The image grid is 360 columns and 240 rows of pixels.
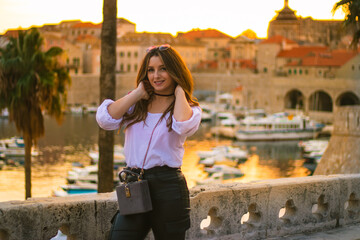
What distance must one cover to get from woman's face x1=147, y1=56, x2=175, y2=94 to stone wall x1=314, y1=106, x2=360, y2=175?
12.7m

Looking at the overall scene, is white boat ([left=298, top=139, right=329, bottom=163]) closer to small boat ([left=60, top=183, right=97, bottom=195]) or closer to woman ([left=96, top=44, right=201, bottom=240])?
small boat ([left=60, top=183, right=97, bottom=195])

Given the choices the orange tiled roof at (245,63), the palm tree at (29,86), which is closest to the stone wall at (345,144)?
the palm tree at (29,86)

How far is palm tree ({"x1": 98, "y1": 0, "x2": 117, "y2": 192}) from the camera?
6.47m

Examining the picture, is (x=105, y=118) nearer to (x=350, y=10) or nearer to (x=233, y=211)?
(x=233, y=211)

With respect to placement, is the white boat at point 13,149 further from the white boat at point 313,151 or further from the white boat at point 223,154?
the white boat at point 313,151

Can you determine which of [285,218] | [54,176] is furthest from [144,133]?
[54,176]

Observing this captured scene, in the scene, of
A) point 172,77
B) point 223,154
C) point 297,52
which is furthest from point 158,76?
point 297,52

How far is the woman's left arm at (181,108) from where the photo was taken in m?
2.67

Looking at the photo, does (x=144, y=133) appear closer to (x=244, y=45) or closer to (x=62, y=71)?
(x=62, y=71)

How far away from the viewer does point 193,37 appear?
91125mm

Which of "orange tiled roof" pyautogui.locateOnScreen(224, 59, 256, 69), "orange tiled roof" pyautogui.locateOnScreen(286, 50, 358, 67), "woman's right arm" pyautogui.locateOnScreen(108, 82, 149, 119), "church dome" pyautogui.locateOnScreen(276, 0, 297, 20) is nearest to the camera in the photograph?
"woman's right arm" pyautogui.locateOnScreen(108, 82, 149, 119)

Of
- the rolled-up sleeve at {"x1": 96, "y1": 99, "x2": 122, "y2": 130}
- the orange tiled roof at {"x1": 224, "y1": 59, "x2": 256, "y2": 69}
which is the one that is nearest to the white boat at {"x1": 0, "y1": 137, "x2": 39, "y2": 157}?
the rolled-up sleeve at {"x1": 96, "y1": 99, "x2": 122, "y2": 130}

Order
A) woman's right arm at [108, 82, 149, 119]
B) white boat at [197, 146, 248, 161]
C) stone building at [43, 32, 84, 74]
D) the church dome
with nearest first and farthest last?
1. woman's right arm at [108, 82, 149, 119]
2. white boat at [197, 146, 248, 161]
3. stone building at [43, 32, 84, 74]
4. the church dome

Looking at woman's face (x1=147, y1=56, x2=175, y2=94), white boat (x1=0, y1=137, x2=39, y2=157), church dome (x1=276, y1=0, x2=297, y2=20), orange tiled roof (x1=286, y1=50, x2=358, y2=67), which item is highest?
church dome (x1=276, y1=0, x2=297, y2=20)
